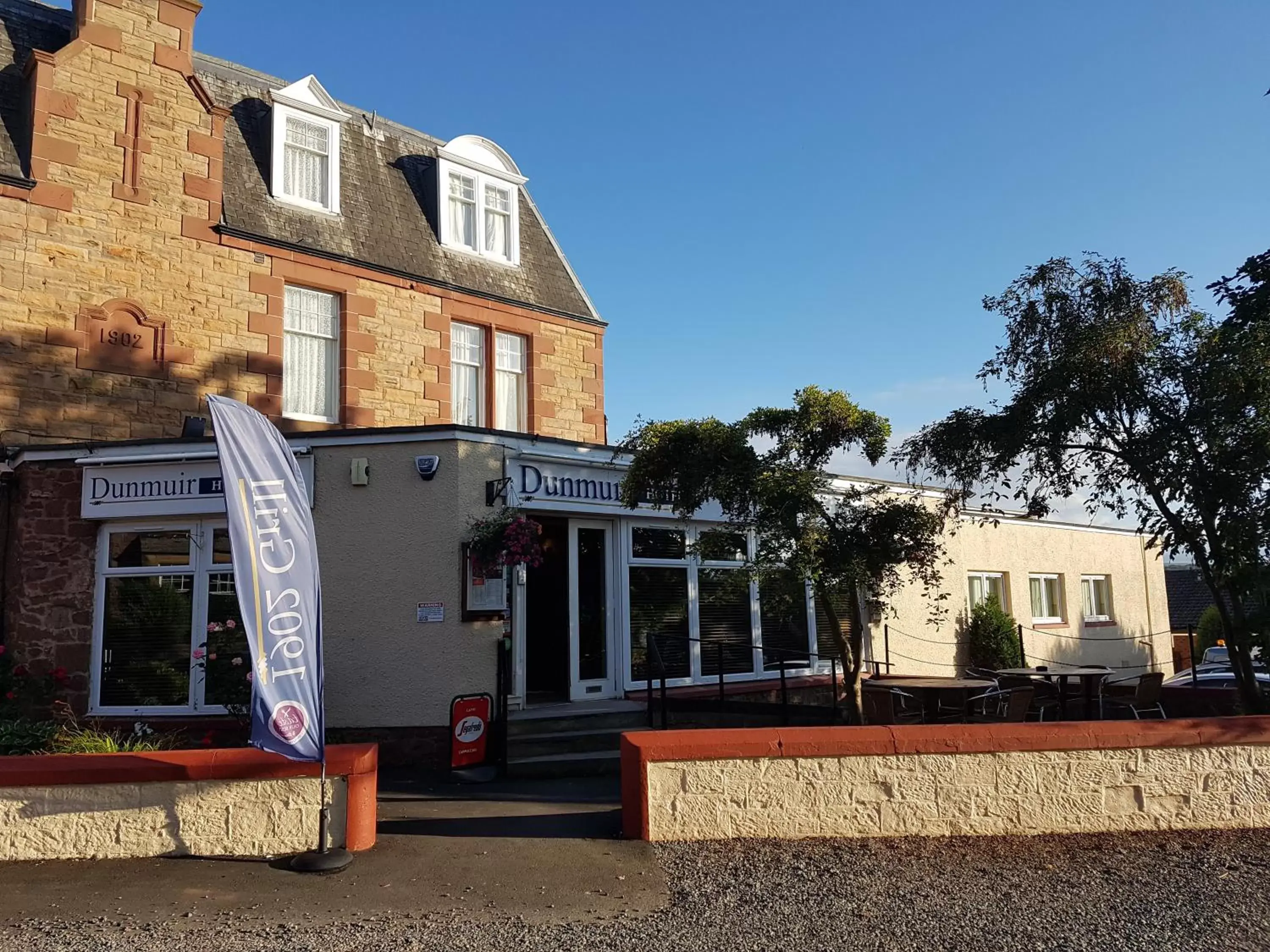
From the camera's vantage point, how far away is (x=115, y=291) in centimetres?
1228

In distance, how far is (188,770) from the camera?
664 cm

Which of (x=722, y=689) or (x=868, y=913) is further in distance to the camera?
(x=722, y=689)

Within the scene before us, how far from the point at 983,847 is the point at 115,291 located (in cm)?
1130

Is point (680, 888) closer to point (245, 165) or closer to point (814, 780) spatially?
point (814, 780)

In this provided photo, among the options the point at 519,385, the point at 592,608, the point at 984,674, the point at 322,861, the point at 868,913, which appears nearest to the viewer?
the point at 868,913

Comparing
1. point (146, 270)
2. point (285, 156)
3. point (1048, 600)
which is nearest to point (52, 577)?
point (146, 270)

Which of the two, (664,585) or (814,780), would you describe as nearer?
(814,780)

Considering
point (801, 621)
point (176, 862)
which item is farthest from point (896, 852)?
point (801, 621)

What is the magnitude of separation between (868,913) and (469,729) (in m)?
4.71

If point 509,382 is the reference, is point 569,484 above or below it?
below

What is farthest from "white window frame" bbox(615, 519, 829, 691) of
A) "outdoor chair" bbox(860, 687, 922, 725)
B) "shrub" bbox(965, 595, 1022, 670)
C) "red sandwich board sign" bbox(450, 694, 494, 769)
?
"shrub" bbox(965, 595, 1022, 670)

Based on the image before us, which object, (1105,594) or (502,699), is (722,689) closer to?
(502,699)

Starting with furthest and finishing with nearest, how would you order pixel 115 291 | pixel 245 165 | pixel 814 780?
1. pixel 245 165
2. pixel 115 291
3. pixel 814 780

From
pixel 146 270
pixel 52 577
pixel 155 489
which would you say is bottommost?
pixel 52 577
